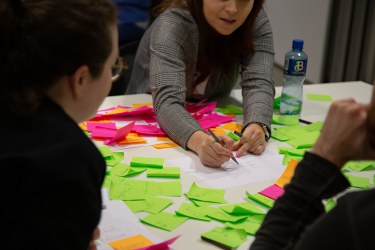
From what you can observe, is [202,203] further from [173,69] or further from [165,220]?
[173,69]

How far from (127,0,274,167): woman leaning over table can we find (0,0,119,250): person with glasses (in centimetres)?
69

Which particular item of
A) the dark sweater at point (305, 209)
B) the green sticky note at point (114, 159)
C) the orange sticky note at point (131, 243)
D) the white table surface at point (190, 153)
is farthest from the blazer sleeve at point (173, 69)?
the dark sweater at point (305, 209)

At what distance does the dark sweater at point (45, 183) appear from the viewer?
0.81 metres

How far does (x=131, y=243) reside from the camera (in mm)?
1169

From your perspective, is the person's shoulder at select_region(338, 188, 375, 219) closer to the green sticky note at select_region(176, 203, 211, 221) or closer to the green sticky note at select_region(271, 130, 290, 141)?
the green sticky note at select_region(176, 203, 211, 221)

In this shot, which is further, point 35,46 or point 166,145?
point 166,145

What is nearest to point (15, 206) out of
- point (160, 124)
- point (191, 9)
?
point (160, 124)

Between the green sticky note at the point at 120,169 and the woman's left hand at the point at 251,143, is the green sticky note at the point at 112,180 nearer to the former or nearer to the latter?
the green sticky note at the point at 120,169

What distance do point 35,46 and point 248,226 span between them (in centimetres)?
65

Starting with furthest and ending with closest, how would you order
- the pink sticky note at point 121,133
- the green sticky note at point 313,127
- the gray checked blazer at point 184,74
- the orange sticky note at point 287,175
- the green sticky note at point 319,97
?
the green sticky note at point 319,97, the green sticky note at point 313,127, the gray checked blazer at point 184,74, the pink sticky note at point 121,133, the orange sticky note at point 287,175

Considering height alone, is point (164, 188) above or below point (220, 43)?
below

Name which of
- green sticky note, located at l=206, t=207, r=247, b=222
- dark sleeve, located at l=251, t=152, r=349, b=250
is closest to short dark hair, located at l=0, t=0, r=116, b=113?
dark sleeve, located at l=251, t=152, r=349, b=250

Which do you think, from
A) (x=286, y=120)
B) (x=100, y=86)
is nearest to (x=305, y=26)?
(x=286, y=120)

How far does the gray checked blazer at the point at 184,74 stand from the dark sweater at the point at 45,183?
83cm
